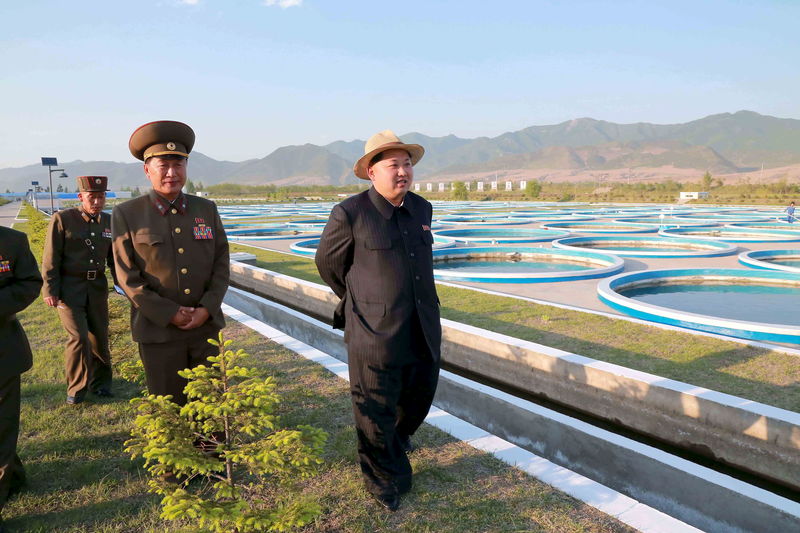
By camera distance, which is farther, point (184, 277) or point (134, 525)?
point (184, 277)

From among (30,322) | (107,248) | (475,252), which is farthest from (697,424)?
(475,252)

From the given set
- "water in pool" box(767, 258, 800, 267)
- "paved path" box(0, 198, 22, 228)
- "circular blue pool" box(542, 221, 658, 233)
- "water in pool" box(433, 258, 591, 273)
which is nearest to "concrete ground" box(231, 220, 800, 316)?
"water in pool" box(767, 258, 800, 267)

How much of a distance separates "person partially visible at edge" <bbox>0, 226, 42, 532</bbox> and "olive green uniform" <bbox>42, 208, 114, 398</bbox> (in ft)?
4.45

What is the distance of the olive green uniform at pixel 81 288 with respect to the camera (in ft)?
14.8

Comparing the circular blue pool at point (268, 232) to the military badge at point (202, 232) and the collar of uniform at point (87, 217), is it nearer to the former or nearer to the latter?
the collar of uniform at point (87, 217)

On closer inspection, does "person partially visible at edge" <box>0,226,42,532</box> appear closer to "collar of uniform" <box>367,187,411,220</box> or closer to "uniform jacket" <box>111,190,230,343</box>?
"uniform jacket" <box>111,190,230,343</box>

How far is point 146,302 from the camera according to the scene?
9.65 ft

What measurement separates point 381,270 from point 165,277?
1.29 metres

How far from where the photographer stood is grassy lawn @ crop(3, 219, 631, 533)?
2.89 meters

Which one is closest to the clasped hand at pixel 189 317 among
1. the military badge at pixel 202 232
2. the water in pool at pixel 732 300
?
the military badge at pixel 202 232

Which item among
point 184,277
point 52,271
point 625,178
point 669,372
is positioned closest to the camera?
point 184,277

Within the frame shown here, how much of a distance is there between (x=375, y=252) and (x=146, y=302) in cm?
133

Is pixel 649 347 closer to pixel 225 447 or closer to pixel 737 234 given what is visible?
pixel 225 447

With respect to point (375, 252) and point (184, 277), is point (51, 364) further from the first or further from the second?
point (375, 252)
